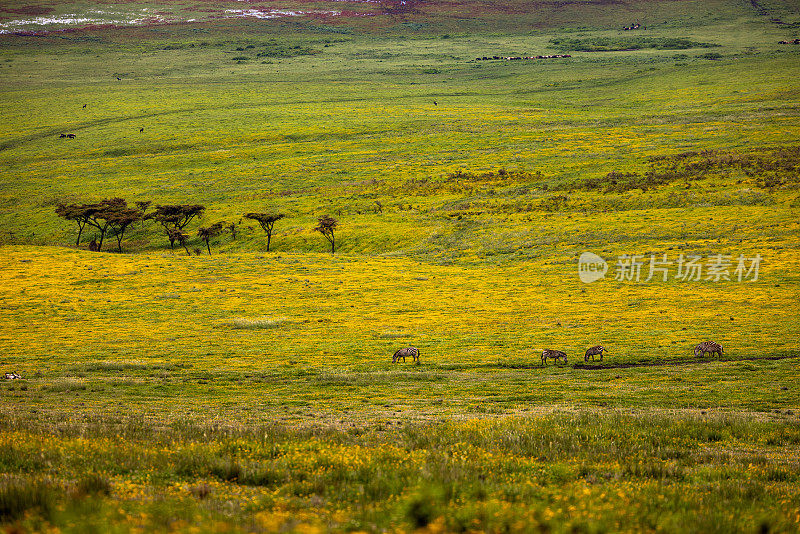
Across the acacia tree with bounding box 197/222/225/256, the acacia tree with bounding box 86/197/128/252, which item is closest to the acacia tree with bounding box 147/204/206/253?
the acacia tree with bounding box 197/222/225/256

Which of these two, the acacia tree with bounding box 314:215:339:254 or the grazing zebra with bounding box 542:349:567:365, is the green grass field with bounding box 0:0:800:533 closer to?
the grazing zebra with bounding box 542:349:567:365

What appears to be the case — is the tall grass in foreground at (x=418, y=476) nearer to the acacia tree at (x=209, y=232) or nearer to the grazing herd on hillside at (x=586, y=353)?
the grazing herd on hillside at (x=586, y=353)

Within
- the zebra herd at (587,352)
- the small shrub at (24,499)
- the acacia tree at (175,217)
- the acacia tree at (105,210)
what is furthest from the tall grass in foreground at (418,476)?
the acacia tree at (105,210)

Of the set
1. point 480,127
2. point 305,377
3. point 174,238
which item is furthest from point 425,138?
point 305,377

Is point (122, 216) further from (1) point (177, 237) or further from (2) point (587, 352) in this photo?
(2) point (587, 352)

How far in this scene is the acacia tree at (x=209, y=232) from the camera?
8381cm

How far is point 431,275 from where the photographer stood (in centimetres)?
6134

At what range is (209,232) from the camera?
84.6 m

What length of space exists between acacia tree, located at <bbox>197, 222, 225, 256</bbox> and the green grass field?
79.8 inches

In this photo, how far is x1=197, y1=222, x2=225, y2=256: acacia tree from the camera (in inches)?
3300

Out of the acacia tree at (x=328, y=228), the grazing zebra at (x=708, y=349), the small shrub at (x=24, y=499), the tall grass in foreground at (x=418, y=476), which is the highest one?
the acacia tree at (x=328, y=228)

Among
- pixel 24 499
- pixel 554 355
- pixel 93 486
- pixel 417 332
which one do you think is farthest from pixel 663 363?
pixel 24 499

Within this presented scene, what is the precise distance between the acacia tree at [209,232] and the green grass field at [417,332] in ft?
6.65

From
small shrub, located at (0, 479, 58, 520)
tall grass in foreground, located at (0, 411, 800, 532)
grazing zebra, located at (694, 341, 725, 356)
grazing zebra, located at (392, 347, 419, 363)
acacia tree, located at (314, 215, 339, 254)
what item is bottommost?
grazing zebra, located at (392, 347, 419, 363)
